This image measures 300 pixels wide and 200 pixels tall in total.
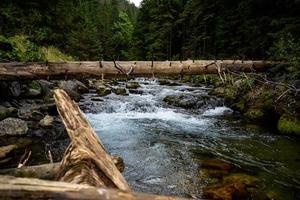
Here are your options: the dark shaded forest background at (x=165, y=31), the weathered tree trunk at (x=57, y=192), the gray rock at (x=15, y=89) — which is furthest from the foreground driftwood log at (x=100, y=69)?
the weathered tree trunk at (x=57, y=192)

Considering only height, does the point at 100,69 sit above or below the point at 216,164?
above

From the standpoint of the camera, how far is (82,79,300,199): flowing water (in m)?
7.86

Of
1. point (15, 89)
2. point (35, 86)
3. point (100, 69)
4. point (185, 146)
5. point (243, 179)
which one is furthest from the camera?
point (35, 86)

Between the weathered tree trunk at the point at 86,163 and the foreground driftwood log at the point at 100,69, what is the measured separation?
5.60m

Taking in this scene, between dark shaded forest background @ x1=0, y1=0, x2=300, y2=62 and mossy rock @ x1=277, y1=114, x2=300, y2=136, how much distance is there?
8.27 ft

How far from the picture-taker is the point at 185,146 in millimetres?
10898

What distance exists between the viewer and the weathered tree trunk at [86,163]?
333 centimetres

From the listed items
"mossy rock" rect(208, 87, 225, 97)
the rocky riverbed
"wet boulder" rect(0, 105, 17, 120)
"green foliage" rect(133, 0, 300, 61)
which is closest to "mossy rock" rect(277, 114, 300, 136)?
the rocky riverbed

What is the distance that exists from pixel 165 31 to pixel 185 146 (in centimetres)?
3520

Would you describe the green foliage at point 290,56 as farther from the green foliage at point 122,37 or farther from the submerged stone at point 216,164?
the green foliage at point 122,37

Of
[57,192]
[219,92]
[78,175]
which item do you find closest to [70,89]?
[219,92]

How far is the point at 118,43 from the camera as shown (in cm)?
6078

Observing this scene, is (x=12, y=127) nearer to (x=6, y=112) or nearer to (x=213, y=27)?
(x=6, y=112)

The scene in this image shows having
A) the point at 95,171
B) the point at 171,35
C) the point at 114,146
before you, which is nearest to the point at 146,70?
the point at 114,146
